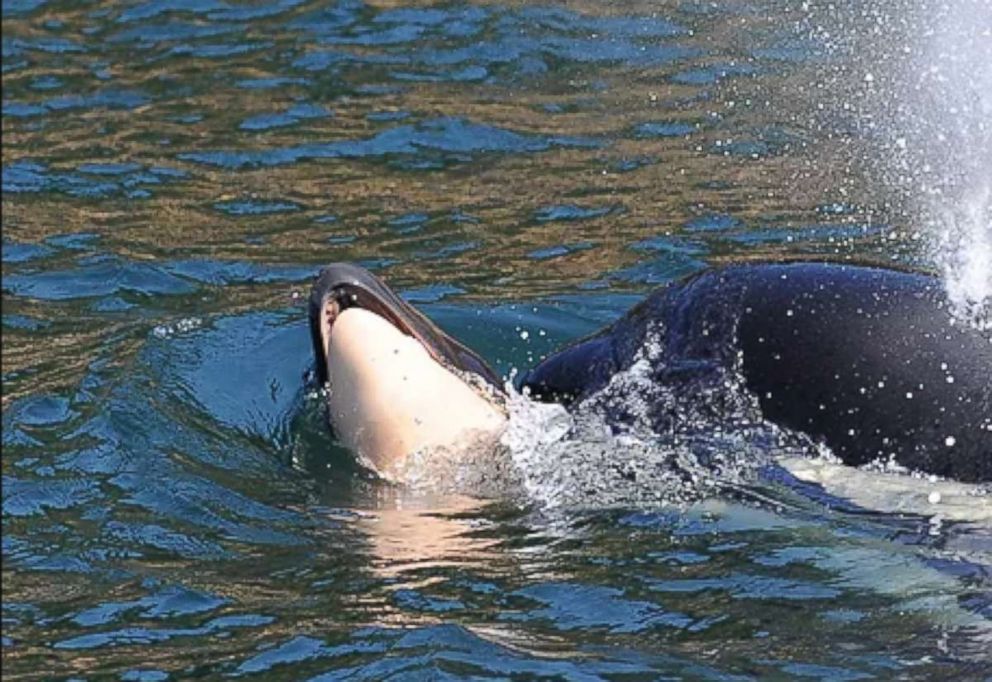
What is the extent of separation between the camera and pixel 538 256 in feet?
31.2

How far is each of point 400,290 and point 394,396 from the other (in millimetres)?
2267

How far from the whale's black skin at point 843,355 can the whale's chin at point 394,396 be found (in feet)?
1.16

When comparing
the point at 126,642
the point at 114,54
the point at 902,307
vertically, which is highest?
the point at 114,54

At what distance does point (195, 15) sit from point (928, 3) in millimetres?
4268

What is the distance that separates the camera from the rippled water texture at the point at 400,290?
5.43m

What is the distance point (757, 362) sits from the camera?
21.3 ft

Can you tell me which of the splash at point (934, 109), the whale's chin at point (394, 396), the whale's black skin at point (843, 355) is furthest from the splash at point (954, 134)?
the whale's chin at point (394, 396)

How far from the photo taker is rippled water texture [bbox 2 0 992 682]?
5.43m

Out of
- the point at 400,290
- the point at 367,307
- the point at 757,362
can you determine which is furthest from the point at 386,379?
the point at 400,290

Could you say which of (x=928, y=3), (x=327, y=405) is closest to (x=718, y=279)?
(x=327, y=405)

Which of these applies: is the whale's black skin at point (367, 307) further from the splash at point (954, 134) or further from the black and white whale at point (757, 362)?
the splash at point (954, 134)

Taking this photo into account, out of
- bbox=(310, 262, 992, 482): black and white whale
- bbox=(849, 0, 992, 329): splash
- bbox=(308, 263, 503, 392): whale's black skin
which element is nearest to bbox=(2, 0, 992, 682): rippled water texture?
bbox=(849, 0, 992, 329): splash

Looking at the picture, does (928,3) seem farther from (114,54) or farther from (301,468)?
(301,468)

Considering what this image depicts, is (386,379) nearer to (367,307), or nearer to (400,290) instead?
(367,307)
